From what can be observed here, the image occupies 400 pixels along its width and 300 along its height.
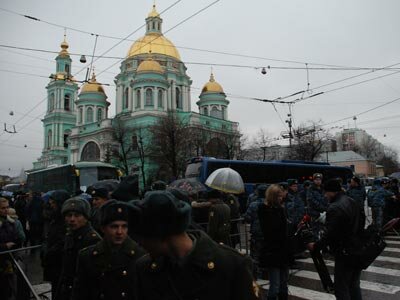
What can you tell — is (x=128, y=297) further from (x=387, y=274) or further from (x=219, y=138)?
(x=219, y=138)

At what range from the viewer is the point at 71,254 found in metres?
3.54

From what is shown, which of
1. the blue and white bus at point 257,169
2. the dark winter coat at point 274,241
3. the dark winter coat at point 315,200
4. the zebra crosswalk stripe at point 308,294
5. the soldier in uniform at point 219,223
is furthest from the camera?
the blue and white bus at point 257,169

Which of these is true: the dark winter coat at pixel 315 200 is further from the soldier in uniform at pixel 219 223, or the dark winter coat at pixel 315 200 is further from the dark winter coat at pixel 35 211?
the dark winter coat at pixel 35 211

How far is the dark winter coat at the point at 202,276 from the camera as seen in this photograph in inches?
64.9

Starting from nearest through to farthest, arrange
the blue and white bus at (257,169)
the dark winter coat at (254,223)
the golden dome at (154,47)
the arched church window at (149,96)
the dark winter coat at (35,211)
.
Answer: the dark winter coat at (254,223) → the dark winter coat at (35,211) → the blue and white bus at (257,169) → the arched church window at (149,96) → the golden dome at (154,47)

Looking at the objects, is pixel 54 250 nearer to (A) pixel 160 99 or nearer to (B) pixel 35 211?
(B) pixel 35 211

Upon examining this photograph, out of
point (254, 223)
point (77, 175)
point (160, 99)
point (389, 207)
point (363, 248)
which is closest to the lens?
point (363, 248)

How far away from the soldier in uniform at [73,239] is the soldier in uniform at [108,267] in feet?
2.07

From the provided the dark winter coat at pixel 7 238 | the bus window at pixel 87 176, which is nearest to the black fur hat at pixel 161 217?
the dark winter coat at pixel 7 238

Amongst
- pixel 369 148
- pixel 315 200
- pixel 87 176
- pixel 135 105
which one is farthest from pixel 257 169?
pixel 369 148

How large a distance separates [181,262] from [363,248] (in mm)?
3422

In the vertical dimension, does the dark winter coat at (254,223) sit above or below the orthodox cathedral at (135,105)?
below

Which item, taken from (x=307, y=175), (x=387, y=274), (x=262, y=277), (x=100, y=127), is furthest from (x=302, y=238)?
(x=100, y=127)

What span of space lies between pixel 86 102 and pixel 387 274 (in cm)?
6242
